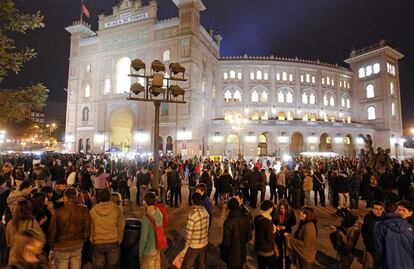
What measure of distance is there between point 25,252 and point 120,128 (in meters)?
45.9

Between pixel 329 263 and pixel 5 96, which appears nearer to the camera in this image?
pixel 329 263

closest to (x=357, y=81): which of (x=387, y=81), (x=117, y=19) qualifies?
(x=387, y=81)

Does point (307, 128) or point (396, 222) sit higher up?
point (307, 128)

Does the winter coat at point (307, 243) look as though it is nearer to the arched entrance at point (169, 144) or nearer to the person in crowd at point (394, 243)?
the person in crowd at point (394, 243)

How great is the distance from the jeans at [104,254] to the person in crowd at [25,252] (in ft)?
5.07

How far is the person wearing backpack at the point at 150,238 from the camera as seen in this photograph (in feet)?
14.7

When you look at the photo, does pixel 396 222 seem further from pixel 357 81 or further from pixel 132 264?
pixel 357 81

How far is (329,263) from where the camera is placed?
6.18 m

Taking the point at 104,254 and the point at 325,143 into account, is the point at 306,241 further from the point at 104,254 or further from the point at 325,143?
the point at 325,143

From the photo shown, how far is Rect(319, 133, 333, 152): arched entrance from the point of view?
154 feet

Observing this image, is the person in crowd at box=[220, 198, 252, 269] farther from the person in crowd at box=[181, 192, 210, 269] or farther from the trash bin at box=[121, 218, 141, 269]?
the trash bin at box=[121, 218, 141, 269]

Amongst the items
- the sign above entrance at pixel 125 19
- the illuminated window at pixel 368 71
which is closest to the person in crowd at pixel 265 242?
the sign above entrance at pixel 125 19

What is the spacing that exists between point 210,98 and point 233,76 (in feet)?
26.7

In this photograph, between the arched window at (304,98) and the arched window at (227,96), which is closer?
the arched window at (227,96)
